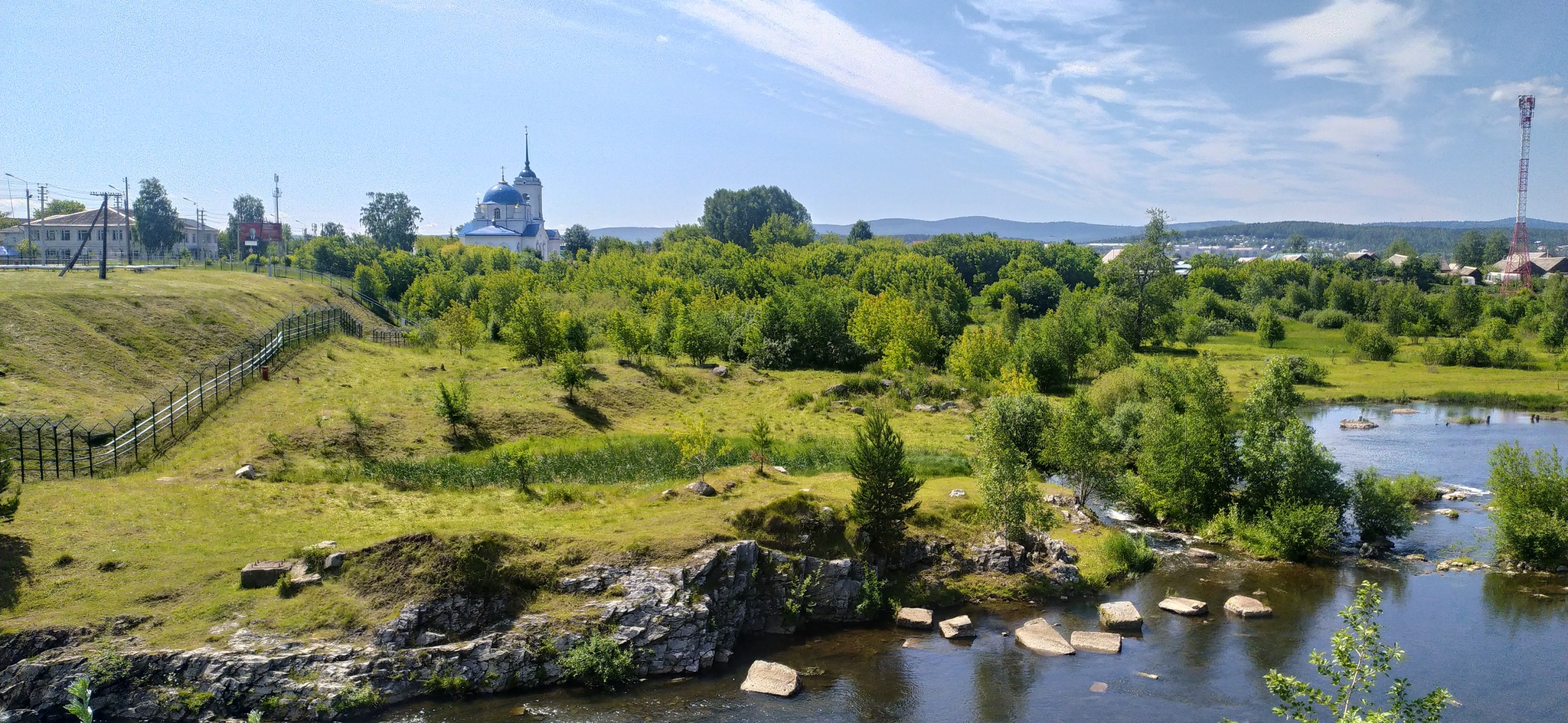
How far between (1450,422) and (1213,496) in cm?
3653

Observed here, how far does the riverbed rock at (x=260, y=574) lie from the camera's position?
2644 centimetres

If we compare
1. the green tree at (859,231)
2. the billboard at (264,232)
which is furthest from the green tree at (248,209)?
the green tree at (859,231)

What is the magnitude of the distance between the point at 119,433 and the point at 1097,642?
127ft

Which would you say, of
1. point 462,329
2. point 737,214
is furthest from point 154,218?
point 737,214

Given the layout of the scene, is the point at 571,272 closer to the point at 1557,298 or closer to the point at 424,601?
the point at 424,601

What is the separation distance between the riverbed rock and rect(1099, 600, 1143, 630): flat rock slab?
86.7 feet

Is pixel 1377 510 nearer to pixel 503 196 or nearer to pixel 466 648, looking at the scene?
pixel 466 648

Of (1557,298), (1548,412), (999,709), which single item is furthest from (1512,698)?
(1557,298)

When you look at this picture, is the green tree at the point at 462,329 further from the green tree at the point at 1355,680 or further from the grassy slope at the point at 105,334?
the green tree at the point at 1355,680

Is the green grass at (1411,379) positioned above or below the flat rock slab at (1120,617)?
above

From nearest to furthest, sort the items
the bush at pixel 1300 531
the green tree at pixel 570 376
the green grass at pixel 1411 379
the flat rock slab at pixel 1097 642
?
the flat rock slab at pixel 1097 642, the bush at pixel 1300 531, the green tree at pixel 570 376, the green grass at pixel 1411 379

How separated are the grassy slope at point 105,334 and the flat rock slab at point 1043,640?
3822 cm

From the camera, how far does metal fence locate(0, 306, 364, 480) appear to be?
32.6 m

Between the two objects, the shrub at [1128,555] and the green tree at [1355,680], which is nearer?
the green tree at [1355,680]
